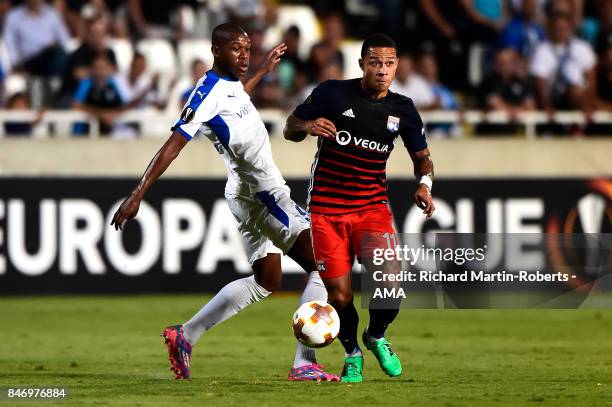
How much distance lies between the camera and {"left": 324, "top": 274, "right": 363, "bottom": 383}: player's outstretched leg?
9.13m

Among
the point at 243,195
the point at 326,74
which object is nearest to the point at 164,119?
the point at 326,74

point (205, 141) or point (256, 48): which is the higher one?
point (256, 48)

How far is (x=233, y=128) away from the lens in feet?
30.6

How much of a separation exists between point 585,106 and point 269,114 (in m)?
4.08

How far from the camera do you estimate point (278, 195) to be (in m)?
9.61

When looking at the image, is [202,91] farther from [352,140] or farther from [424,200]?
[424,200]

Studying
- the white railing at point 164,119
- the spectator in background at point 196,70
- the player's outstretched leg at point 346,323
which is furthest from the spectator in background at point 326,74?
the player's outstretched leg at point 346,323

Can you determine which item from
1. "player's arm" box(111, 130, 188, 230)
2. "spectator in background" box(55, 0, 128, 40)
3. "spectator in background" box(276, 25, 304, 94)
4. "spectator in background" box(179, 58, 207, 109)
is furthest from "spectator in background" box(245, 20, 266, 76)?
"player's arm" box(111, 130, 188, 230)

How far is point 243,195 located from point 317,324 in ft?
4.01

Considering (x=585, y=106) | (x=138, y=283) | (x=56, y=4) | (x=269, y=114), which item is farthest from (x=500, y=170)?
(x=56, y=4)

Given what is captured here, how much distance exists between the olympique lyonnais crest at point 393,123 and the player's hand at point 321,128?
428 millimetres

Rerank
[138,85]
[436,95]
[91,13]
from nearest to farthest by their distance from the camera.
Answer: [138,85]
[436,95]
[91,13]

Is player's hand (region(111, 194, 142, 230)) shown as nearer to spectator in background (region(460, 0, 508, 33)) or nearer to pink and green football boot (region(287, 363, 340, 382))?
pink and green football boot (region(287, 363, 340, 382))

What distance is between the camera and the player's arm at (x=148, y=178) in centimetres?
850
